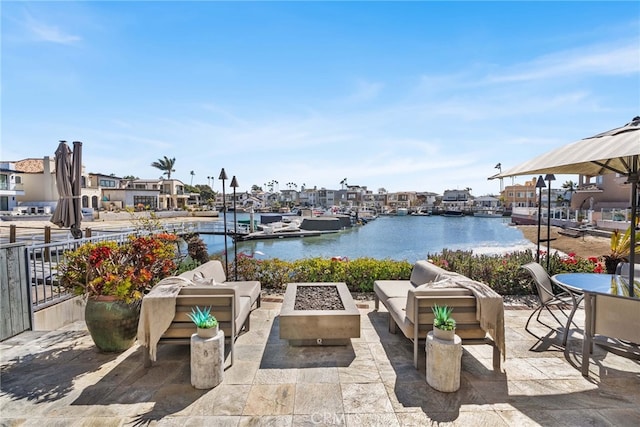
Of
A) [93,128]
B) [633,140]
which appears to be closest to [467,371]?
[633,140]

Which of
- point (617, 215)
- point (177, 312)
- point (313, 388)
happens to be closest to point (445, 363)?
point (313, 388)

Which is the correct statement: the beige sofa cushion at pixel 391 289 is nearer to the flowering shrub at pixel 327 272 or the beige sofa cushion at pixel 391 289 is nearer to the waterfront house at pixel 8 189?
the flowering shrub at pixel 327 272

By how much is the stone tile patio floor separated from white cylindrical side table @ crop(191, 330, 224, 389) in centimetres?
7

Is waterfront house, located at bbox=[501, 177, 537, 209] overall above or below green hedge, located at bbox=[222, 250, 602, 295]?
above

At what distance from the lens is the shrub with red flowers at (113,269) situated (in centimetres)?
296

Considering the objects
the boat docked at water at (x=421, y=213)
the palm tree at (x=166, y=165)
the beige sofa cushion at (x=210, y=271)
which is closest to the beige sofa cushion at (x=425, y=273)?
the beige sofa cushion at (x=210, y=271)

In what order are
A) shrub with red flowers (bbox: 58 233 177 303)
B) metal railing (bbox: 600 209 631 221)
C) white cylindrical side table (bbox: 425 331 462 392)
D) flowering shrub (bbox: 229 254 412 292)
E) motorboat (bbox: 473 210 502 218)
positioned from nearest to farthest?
white cylindrical side table (bbox: 425 331 462 392)
shrub with red flowers (bbox: 58 233 177 303)
flowering shrub (bbox: 229 254 412 292)
metal railing (bbox: 600 209 631 221)
motorboat (bbox: 473 210 502 218)

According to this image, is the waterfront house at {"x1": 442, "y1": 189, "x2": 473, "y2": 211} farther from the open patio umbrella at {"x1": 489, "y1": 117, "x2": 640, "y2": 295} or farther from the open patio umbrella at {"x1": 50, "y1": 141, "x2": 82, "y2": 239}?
the open patio umbrella at {"x1": 50, "y1": 141, "x2": 82, "y2": 239}

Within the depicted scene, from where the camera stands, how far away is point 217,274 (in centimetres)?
427

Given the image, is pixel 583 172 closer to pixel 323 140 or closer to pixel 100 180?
pixel 323 140

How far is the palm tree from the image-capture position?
56156 millimetres

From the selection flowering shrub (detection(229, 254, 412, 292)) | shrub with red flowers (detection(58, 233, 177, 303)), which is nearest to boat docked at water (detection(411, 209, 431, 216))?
flowering shrub (detection(229, 254, 412, 292))

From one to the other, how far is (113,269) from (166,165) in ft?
199

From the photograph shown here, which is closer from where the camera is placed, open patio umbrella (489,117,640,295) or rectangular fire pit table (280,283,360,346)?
open patio umbrella (489,117,640,295)
